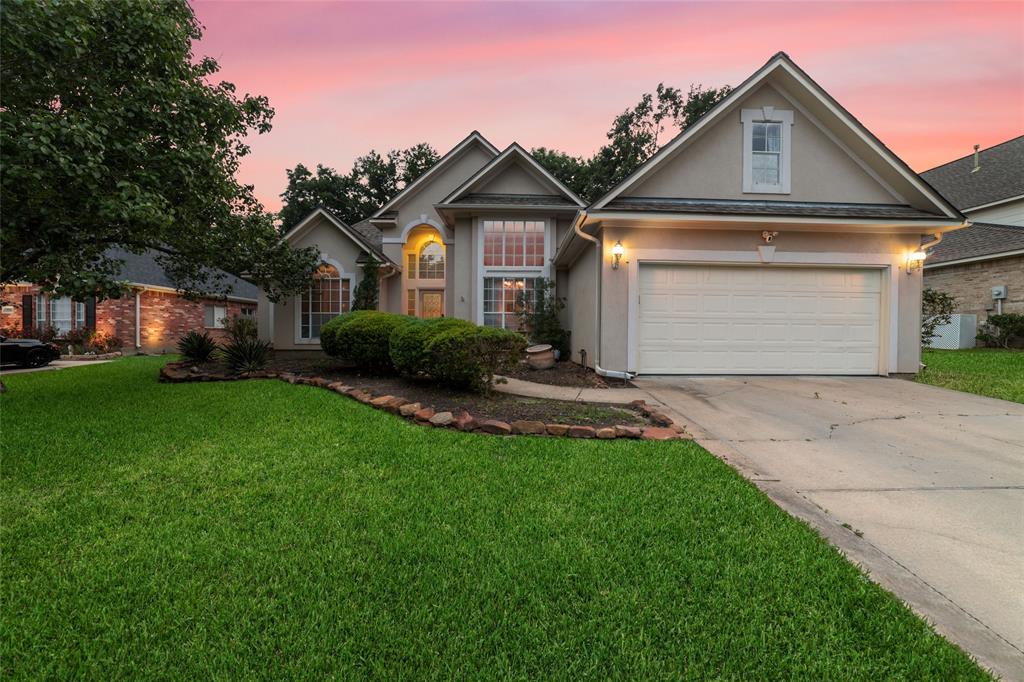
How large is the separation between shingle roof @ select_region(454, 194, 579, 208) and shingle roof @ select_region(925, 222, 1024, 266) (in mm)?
14055

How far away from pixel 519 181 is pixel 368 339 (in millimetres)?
7250

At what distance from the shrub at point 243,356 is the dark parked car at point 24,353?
8433mm

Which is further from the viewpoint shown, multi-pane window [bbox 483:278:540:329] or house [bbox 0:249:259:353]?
house [bbox 0:249:259:353]

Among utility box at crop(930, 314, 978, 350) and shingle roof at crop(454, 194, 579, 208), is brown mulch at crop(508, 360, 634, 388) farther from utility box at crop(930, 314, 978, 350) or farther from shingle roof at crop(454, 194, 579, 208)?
utility box at crop(930, 314, 978, 350)

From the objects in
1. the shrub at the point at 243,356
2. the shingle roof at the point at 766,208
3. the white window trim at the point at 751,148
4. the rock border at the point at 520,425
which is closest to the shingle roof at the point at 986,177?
the shingle roof at the point at 766,208

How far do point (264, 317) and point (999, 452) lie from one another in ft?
51.4

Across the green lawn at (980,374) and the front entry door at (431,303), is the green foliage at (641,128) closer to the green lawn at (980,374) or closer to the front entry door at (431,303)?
the front entry door at (431,303)

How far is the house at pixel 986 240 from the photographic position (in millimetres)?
A: 15125

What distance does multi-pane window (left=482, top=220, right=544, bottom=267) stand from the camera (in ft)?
39.9

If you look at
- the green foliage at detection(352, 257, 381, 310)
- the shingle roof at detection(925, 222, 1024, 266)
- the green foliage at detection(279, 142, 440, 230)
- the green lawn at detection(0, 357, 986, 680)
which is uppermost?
the green foliage at detection(279, 142, 440, 230)

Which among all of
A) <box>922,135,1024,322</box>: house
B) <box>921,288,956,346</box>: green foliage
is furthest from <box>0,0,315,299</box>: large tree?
<box>921,288,956,346</box>: green foliage

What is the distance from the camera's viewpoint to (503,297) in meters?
12.2

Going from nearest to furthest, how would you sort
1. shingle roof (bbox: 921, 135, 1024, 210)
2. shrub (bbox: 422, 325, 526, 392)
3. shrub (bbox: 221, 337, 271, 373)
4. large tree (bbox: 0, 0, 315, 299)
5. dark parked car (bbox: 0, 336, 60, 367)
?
1. large tree (bbox: 0, 0, 315, 299)
2. shrub (bbox: 422, 325, 526, 392)
3. shrub (bbox: 221, 337, 271, 373)
4. dark parked car (bbox: 0, 336, 60, 367)
5. shingle roof (bbox: 921, 135, 1024, 210)

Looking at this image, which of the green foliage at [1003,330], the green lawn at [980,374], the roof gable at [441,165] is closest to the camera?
the green lawn at [980,374]
